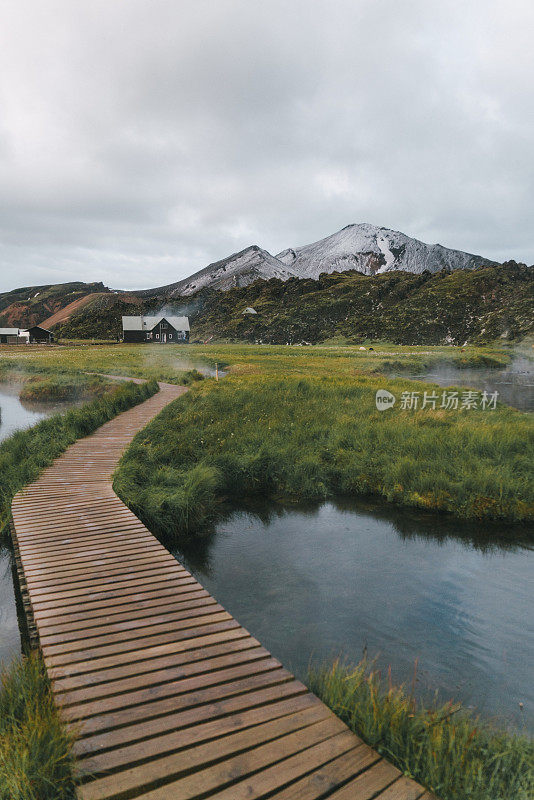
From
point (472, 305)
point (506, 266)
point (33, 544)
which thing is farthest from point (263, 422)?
point (506, 266)

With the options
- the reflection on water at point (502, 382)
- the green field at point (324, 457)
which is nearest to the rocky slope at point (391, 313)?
the reflection on water at point (502, 382)

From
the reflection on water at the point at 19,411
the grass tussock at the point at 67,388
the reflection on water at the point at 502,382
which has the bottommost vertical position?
the reflection on water at the point at 19,411

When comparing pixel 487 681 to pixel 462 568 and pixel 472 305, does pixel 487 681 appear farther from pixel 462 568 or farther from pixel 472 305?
pixel 472 305

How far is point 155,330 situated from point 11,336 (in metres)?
58.7

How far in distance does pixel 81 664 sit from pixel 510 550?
1023cm

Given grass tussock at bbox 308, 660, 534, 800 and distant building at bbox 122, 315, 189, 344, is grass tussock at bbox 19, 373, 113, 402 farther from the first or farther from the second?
distant building at bbox 122, 315, 189, 344

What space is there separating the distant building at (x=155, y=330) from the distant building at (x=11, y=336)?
4568cm

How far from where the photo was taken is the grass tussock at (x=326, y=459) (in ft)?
44.3

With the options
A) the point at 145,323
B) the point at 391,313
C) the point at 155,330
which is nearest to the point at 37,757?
the point at 145,323

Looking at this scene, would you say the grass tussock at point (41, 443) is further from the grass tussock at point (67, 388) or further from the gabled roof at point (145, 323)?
the gabled roof at point (145, 323)

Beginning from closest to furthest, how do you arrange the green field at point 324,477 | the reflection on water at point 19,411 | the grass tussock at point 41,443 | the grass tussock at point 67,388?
1. the green field at point 324,477
2. the grass tussock at point 41,443
3. the reflection on water at point 19,411
4. the grass tussock at point 67,388

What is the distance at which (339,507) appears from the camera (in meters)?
14.6

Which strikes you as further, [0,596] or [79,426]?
[79,426]

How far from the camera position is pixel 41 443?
1697 cm
